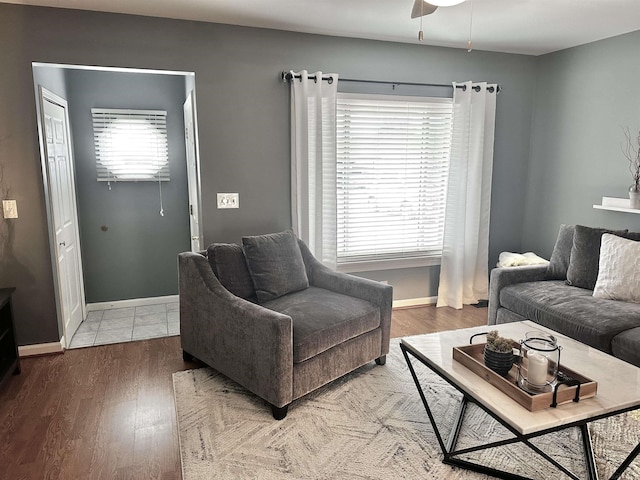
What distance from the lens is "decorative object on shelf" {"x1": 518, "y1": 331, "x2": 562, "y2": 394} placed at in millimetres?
1837

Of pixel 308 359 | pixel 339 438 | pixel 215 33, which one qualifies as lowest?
pixel 339 438

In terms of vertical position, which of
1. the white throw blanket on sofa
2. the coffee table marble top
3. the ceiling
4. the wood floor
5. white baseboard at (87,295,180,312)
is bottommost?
the wood floor

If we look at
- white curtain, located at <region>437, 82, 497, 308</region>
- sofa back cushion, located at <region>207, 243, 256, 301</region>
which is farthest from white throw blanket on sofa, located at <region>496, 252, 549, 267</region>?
sofa back cushion, located at <region>207, 243, 256, 301</region>

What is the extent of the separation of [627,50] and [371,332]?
10.4ft

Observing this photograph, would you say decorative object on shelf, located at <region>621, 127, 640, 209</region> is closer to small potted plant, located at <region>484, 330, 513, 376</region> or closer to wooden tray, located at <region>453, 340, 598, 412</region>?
wooden tray, located at <region>453, 340, 598, 412</region>

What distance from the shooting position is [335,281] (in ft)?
10.9

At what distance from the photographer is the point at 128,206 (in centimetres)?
448

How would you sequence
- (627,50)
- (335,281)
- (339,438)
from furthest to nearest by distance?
(627,50)
(335,281)
(339,438)

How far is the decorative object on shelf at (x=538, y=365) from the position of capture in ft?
6.03

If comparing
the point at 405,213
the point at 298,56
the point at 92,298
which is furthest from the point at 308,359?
the point at 92,298

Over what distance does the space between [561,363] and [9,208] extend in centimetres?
354

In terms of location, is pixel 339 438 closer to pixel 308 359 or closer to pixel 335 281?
pixel 308 359

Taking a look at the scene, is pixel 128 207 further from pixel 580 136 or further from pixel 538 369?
pixel 580 136

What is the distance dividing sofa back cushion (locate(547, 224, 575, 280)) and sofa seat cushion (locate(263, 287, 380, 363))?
1.69 m
